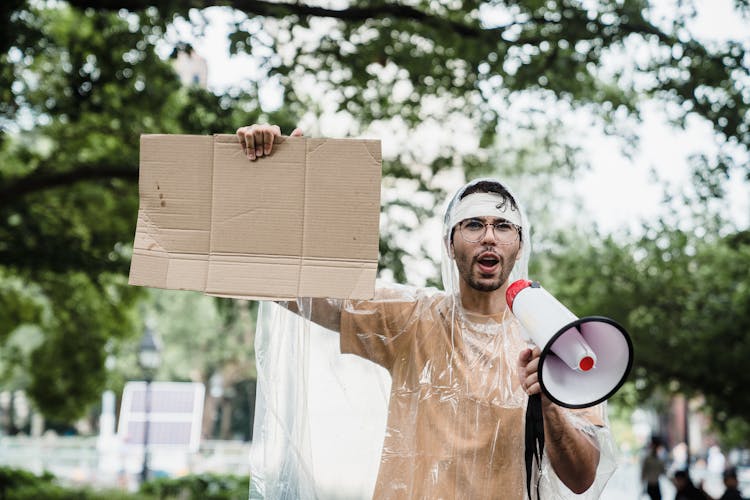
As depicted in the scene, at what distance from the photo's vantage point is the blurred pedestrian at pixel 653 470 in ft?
43.9

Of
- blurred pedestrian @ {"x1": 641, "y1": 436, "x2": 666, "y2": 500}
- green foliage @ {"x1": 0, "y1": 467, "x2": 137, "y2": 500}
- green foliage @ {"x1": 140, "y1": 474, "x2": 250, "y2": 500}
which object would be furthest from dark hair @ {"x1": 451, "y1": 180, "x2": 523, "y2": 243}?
blurred pedestrian @ {"x1": 641, "y1": 436, "x2": 666, "y2": 500}

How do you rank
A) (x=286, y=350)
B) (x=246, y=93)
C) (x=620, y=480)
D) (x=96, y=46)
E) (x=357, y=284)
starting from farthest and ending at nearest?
(x=620, y=480) < (x=96, y=46) < (x=246, y=93) < (x=286, y=350) < (x=357, y=284)

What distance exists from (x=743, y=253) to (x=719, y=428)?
4082 millimetres

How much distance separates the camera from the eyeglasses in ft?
9.45

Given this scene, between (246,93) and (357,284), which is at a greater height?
(246,93)

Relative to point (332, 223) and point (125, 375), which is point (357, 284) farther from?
point (125, 375)

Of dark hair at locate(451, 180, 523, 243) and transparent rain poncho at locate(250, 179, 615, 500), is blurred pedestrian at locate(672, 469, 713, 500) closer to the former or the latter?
transparent rain poncho at locate(250, 179, 615, 500)

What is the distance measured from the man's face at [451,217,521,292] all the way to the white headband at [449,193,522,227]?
36 mm

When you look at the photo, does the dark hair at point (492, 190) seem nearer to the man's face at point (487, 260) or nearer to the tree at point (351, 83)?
the man's face at point (487, 260)

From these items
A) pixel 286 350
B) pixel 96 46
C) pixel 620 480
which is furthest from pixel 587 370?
pixel 620 480

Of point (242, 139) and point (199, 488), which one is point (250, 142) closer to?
point (242, 139)

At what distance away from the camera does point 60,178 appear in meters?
10.2

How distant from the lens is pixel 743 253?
13891 mm

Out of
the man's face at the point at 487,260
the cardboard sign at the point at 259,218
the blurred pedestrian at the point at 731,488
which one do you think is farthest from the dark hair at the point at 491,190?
the blurred pedestrian at the point at 731,488
